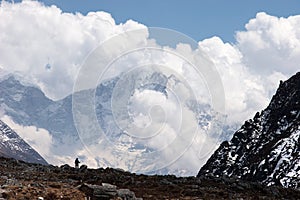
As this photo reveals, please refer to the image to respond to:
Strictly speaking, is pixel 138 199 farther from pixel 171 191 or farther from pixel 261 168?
pixel 261 168

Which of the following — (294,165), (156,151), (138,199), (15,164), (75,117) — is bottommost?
(138,199)

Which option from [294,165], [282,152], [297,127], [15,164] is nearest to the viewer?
[15,164]

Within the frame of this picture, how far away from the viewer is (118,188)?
42750 millimetres

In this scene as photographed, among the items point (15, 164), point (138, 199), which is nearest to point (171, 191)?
point (138, 199)

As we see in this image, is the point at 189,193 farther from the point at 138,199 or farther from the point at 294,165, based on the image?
the point at 294,165

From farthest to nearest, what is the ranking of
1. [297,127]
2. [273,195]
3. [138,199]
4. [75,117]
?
[297,127] < [273,195] < [75,117] < [138,199]

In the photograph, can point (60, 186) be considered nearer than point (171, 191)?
Yes

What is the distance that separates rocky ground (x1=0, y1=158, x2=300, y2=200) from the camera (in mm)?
35844

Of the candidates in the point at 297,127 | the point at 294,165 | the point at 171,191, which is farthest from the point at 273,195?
the point at 297,127

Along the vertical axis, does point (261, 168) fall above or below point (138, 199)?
above

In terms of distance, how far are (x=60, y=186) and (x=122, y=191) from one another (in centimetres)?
572

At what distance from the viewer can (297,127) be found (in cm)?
19700

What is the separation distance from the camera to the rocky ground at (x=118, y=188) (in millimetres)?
35844

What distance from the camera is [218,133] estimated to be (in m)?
50.9
